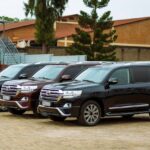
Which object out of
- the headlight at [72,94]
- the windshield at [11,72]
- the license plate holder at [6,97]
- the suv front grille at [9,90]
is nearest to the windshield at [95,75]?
the headlight at [72,94]

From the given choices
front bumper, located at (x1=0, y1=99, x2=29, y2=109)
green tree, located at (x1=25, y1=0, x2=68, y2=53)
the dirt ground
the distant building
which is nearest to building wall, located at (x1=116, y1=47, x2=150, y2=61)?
green tree, located at (x1=25, y1=0, x2=68, y2=53)

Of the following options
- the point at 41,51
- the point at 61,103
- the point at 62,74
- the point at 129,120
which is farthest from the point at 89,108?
the point at 41,51

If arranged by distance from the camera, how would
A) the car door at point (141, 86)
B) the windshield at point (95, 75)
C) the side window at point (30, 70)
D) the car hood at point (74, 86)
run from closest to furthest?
the car hood at point (74, 86) → the windshield at point (95, 75) → the car door at point (141, 86) → the side window at point (30, 70)

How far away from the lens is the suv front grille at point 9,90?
18.4m

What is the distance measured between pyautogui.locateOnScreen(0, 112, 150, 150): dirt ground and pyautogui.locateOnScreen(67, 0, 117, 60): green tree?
109 ft

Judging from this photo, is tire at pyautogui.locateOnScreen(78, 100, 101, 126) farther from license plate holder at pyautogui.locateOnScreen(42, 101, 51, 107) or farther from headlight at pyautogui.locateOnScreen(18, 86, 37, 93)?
headlight at pyautogui.locateOnScreen(18, 86, 37, 93)

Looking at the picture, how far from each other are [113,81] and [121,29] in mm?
58016

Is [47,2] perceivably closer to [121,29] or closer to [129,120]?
[121,29]

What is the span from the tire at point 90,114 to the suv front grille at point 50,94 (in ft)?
2.62

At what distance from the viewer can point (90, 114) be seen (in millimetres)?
15750

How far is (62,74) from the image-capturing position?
62.1ft

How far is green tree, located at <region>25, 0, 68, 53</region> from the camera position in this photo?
53938mm

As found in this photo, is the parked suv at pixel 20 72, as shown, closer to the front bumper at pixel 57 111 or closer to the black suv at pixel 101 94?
the black suv at pixel 101 94

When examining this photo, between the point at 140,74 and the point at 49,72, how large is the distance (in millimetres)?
4009
